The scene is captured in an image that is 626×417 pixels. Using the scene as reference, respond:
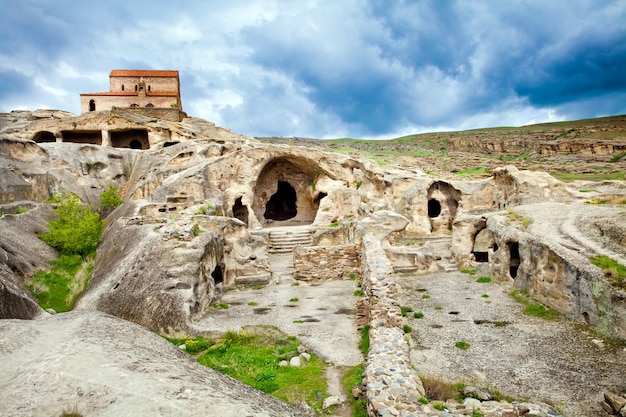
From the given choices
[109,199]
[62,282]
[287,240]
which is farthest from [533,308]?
[109,199]

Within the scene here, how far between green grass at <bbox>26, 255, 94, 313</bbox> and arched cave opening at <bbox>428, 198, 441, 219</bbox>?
23183 mm

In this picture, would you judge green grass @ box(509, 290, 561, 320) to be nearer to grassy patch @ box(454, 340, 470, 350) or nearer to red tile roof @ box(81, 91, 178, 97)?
grassy patch @ box(454, 340, 470, 350)

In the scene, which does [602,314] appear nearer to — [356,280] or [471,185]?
[356,280]

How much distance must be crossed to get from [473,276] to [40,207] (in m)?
17.9

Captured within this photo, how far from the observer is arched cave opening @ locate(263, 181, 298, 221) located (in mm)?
29047

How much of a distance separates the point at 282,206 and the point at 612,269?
2351 centimetres

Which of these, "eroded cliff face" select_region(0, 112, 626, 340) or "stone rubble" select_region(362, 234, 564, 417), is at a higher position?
"eroded cliff face" select_region(0, 112, 626, 340)

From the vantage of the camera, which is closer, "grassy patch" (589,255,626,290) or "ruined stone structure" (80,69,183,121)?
"grassy patch" (589,255,626,290)

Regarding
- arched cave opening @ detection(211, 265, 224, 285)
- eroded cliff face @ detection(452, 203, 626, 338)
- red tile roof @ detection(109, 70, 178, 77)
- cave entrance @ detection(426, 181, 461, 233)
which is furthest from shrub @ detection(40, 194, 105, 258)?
red tile roof @ detection(109, 70, 178, 77)

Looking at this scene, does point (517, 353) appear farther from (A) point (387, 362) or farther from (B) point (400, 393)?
(B) point (400, 393)

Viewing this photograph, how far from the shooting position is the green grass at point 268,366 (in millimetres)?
5905

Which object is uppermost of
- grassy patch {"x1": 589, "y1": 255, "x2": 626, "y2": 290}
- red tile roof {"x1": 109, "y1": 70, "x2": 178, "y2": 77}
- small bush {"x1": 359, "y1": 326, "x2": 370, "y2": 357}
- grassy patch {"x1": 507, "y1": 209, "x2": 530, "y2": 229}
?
red tile roof {"x1": 109, "y1": 70, "x2": 178, "y2": 77}

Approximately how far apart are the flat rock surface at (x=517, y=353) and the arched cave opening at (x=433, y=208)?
17.6 metres

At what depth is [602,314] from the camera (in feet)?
25.3
